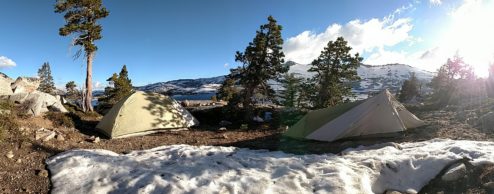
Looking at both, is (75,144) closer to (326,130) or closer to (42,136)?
(42,136)

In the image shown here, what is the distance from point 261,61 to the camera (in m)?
24.4

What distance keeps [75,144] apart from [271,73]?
540 inches

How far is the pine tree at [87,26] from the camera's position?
25984mm

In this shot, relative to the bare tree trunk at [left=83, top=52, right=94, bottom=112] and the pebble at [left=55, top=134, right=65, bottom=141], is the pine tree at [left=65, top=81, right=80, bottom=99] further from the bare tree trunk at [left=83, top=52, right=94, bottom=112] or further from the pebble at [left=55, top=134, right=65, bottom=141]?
the pebble at [left=55, top=134, right=65, bottom=141]

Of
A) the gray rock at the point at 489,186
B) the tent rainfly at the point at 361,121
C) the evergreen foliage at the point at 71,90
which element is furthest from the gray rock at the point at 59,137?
the evergreen foliage at the point at 71,90

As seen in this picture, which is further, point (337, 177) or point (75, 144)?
point (75, 144)

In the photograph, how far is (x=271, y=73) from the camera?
80.5ft

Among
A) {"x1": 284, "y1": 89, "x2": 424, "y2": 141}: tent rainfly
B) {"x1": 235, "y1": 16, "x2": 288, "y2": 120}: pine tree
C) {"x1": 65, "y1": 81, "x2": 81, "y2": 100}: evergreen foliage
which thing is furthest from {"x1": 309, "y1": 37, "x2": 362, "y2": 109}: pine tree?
{"x1": 65, "y1": 81, "x2": 81, "y2": 100}: evergreen foliage

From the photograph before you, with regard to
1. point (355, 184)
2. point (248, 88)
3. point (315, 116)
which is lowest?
point (355, 184)

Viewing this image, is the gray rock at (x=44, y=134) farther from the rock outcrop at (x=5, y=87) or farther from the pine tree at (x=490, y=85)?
the pine tree at (x=490, y=85)

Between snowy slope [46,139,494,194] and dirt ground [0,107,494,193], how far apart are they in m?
0.79

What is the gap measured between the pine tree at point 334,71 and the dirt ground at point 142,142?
7239mm

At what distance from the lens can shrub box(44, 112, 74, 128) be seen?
63.1ft

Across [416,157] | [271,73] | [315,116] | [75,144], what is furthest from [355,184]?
[271,73]
